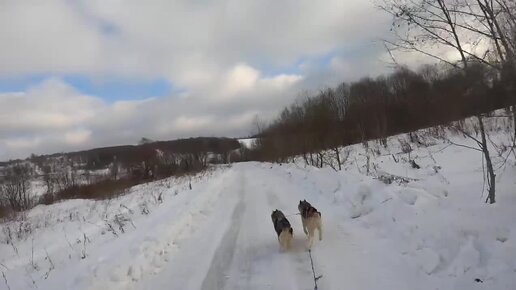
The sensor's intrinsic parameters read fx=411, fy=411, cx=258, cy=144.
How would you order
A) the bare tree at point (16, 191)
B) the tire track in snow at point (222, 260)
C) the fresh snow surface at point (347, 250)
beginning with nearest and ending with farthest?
the fresh snow surface at point (347, 250), the tire track in snow at point (222, 260), the bare tree at point (16, 191)

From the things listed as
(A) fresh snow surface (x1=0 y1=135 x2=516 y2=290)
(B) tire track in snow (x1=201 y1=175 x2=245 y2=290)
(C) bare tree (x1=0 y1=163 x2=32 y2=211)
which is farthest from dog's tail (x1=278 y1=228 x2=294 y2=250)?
(C) bare tree (x1=0 y1=163 x2=32 y2=211)

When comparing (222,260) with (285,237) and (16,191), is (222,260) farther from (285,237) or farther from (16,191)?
(16,191)

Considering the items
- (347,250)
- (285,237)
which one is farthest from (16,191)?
(347,250)

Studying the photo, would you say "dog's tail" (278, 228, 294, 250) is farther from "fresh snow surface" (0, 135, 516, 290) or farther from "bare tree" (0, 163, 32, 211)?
"bare tree" (0, 163, 32, 211)

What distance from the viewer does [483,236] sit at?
4.91m

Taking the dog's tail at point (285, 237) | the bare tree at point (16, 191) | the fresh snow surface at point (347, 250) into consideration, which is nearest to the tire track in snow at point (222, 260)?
the fresh snow surface at point (347, 250)

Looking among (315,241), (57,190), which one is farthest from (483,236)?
(57,190)

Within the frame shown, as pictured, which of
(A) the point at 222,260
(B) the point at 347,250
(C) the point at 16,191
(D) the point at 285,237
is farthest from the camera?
(C) the point at 16,191

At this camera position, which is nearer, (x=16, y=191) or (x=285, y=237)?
(x=285, y=237)

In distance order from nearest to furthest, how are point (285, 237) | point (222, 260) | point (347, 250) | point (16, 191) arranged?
point (347, 250) → point (222, 260) → point (285, 237) → point (16, 191)

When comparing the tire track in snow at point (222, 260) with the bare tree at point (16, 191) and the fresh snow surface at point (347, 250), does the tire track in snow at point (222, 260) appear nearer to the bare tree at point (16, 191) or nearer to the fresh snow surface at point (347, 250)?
the fresh snow surface at point (347, 250)

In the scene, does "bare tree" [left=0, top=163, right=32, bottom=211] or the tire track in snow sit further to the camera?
"bare tree" [left=0, top=163, right=32, bottom=211]

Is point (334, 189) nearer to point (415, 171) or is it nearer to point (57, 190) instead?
point (415, 171)

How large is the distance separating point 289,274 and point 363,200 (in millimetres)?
4169
